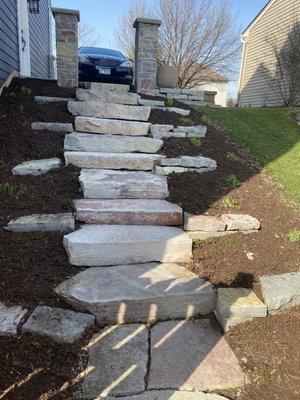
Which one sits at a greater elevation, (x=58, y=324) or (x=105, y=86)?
(x=105, y=86)

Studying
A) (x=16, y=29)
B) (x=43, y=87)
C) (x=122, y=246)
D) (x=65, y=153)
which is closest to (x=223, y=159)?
(x=65, y=153)

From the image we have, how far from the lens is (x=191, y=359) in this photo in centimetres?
203

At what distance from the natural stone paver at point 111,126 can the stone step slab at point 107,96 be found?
87cm

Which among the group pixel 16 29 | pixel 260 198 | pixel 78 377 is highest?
pixel 16 29

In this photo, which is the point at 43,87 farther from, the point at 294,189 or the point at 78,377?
the point at 78,377

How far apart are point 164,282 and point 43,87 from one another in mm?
4540

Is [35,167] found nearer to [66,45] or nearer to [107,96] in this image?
[107,96]

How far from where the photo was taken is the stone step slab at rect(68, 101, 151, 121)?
5.15 metres

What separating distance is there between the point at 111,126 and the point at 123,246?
2.60 meters

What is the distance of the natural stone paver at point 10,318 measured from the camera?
201 cm

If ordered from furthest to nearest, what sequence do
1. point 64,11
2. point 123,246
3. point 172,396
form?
1. point 64,11
2. point 123,246
3. point 172,396

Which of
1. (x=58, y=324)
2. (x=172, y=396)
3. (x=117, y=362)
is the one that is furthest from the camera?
(x=58, y=324)

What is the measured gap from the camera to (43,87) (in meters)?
5.80

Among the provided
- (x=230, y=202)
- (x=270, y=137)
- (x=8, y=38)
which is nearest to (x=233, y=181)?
(x=230, y=202)
